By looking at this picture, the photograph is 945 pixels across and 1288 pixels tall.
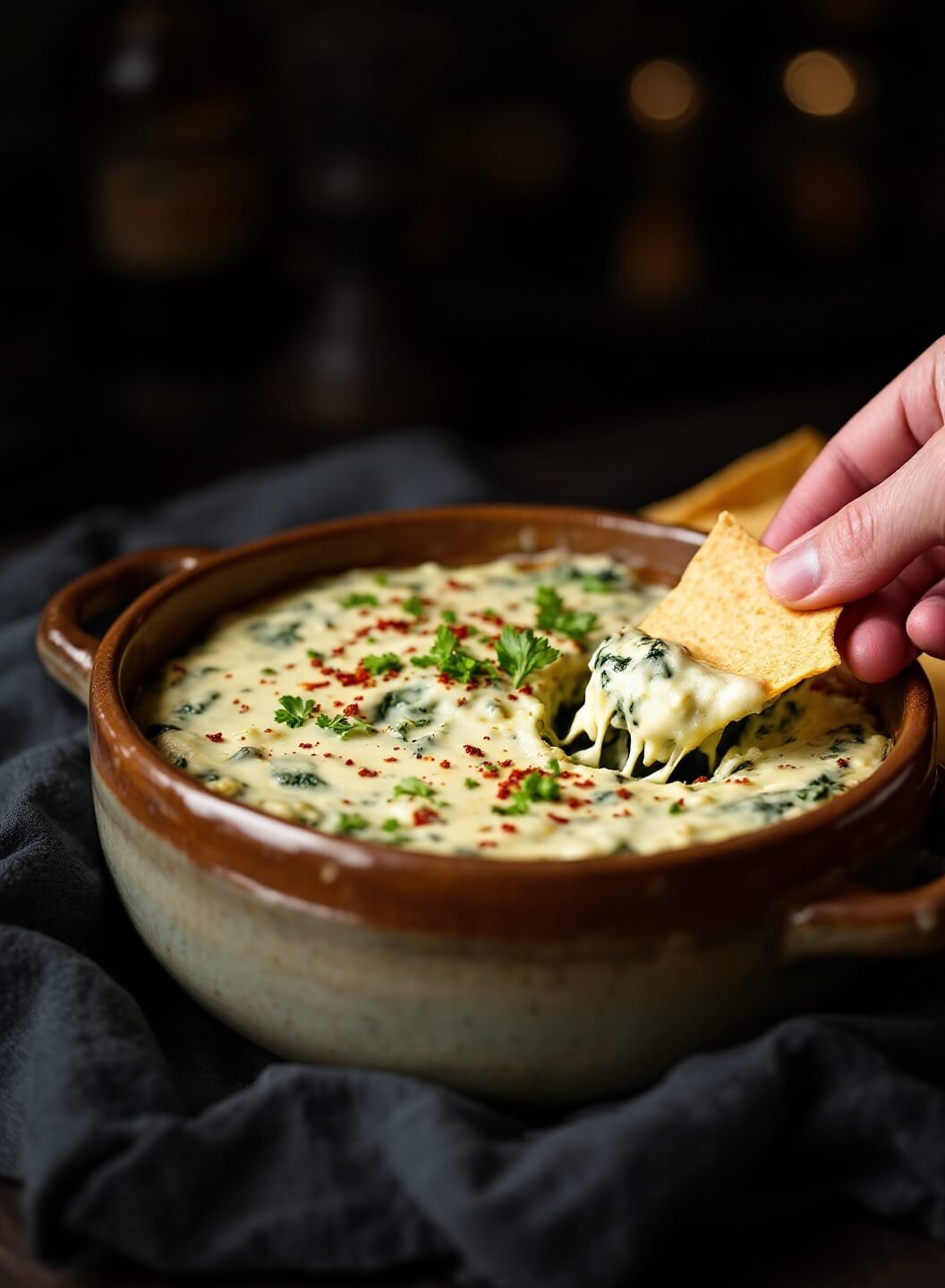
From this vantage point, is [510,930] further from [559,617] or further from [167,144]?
[167,144]

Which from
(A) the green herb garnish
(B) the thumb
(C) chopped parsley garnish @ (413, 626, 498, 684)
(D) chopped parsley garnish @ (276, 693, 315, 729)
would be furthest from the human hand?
(A) the green herb garnish

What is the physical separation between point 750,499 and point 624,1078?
2.04 metres

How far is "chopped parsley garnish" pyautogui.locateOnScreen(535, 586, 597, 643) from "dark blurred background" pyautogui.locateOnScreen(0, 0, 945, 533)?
6.07ft

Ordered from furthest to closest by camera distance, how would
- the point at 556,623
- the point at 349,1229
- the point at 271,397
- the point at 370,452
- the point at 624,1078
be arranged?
the point at 271,397
the point at 370,452
the point at 556,623
the point at 624,1078
the point at 349,1229

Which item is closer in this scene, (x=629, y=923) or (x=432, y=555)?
(x=629, y=923)

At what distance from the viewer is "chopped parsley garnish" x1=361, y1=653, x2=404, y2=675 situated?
2.61 meters

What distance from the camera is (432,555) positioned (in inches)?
127

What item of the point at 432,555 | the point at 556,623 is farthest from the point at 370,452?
the point at 556,623

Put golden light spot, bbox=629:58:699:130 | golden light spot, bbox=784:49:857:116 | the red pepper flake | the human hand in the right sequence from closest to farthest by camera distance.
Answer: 1. the human hand
2. the red pepper flake
3. golden light spot, bbox=784:49:857:116
4. golden light spot, bbox=629:58:699:130

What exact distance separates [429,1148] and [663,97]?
5617 mm

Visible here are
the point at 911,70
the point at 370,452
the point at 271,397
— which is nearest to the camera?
the point at 370,452

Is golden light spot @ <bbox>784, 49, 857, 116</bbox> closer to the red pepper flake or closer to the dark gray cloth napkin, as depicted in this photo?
the red pepper flake

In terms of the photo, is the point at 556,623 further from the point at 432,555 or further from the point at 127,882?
the point at 127,882

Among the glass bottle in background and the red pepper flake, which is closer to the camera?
the red pepper flake
